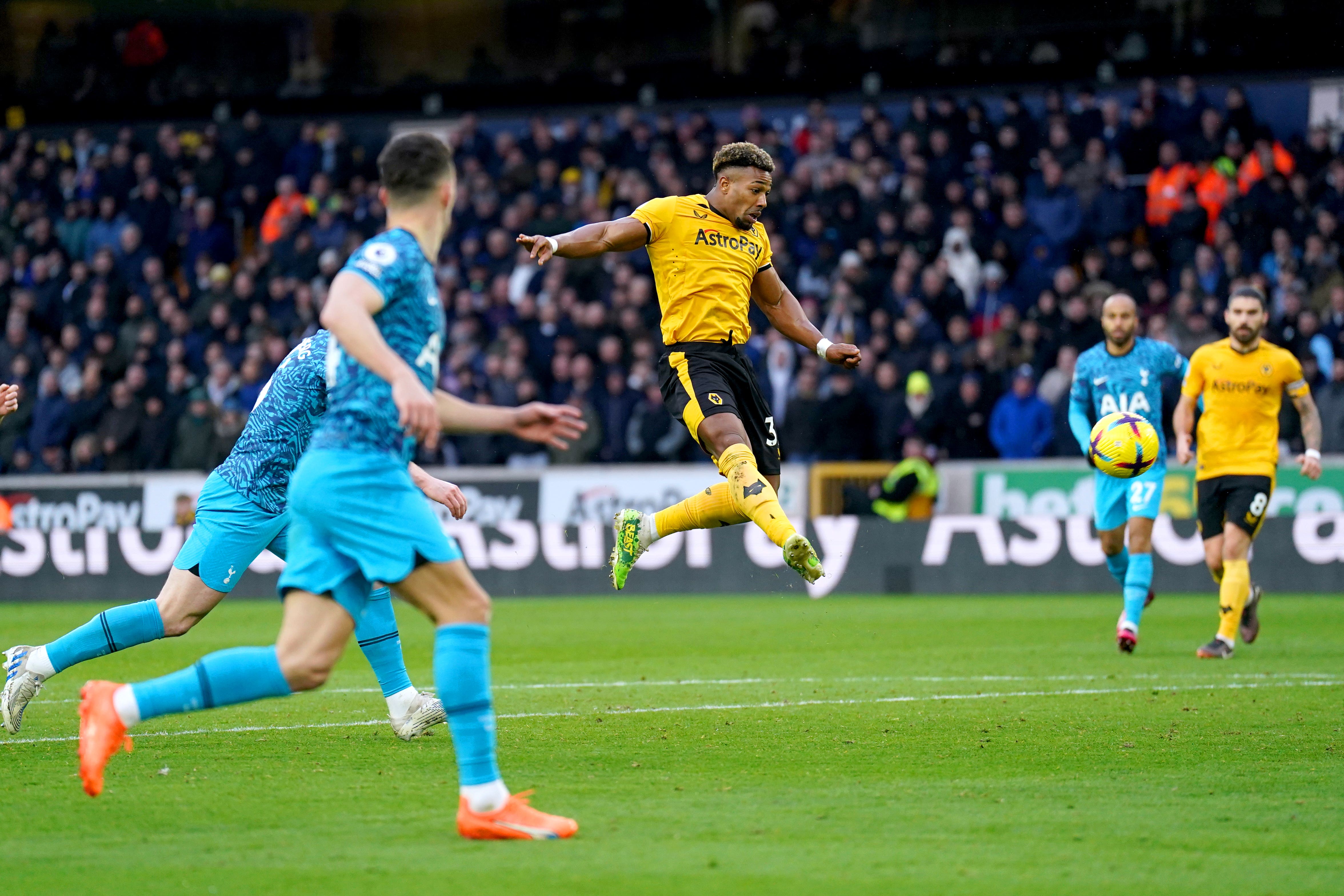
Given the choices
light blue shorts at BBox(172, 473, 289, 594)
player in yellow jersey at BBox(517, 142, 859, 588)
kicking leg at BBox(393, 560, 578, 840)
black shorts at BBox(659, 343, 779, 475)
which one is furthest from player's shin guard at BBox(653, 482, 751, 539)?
kicking leg at BBox(393, 560, 578, 840)

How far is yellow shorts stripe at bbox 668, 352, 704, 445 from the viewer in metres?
8.53

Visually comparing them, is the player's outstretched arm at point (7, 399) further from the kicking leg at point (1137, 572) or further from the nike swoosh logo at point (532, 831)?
the kicking leg at point (1137, 572)

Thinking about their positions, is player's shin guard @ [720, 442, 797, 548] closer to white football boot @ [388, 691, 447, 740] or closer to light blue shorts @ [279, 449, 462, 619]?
white football boot @ [388, 691, 447, 740]

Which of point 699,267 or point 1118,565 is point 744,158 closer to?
point 699,267

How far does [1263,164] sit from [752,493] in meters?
14.1

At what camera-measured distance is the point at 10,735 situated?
746cm

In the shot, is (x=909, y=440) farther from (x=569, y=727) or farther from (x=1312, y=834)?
(x=1312, y=834)

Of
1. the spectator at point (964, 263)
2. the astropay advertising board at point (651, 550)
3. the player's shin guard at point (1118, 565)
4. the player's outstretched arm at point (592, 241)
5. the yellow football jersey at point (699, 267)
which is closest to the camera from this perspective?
the player's outstretched arm at point (592, 241)

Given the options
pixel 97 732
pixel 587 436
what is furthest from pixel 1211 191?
pixel 97 732

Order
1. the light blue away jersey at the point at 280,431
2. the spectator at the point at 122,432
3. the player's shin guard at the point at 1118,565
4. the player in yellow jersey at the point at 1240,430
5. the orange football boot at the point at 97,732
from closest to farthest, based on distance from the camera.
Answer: the orange football boot at the point at 97,732, the light blue away jersey at the point at 280,431, the player in yellow jersey at the point at 1240,430, the player's shin guard at the point at 1118,565, the spectator at the point at 122,432

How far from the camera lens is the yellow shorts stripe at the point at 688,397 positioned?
28.0 ft

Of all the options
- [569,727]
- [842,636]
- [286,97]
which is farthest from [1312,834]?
[286,97]

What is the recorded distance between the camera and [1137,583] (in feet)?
37.7

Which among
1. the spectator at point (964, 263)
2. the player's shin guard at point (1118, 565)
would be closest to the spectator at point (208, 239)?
the spectator at point (964, 263)
